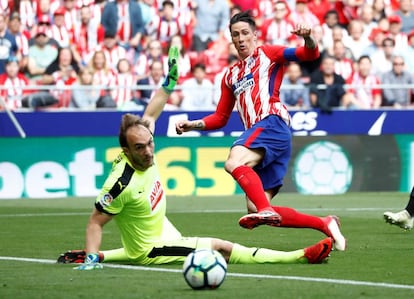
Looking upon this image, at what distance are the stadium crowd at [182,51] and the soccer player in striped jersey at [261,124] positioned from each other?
857 centimetres

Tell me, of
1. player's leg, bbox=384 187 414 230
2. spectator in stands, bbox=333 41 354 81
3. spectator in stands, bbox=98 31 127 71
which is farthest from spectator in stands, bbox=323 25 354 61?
player's leg, bbox=384 187 414 230

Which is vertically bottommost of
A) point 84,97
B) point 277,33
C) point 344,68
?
point 84,97

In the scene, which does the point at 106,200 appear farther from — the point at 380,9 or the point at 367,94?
the point at 380,9

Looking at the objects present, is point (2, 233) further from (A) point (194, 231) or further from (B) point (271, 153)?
(B) point (271, 153)

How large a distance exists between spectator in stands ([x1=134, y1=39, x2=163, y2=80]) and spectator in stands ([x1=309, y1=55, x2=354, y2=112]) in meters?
2.84

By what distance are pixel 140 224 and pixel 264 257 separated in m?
1.09

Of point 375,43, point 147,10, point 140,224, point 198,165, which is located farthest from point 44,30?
point 140,224

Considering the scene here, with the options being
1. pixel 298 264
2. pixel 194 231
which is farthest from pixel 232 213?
pixel 298 264

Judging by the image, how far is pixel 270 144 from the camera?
37.1ft

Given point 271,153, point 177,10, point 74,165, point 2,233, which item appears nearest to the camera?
point 271,153

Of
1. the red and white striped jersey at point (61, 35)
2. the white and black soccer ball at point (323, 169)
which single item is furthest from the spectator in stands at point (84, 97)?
the white and black soccer ball at point (323, 169)

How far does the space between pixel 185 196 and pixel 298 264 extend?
34.3 feet

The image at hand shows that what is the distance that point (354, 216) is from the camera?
647 inches

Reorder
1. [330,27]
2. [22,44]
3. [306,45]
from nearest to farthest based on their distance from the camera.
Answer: [306,45]
[22,44]
[330,27]
